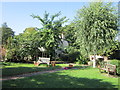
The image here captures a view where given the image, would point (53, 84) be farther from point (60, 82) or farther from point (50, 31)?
point (50, 31)

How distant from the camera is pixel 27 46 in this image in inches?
815

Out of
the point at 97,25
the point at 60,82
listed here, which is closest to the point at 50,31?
the point at 97,25

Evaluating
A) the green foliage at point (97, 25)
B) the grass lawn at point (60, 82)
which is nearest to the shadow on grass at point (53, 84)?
the grass lawn at point (60, 82)

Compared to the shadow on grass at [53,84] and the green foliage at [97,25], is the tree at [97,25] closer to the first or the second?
the green foliage at [97,25]

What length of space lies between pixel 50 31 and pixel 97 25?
11087 millimetres

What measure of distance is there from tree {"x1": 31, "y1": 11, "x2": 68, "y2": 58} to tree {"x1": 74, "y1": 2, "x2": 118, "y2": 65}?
928 cm

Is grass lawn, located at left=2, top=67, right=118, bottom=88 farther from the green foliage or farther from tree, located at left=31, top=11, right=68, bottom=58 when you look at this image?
tree, located at left=31, top=11, right=68, bottom=58

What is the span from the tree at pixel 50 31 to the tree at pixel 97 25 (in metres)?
9.28

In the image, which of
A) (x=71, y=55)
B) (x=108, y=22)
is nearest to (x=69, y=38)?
(x=71, y=55)

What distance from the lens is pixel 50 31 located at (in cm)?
2200

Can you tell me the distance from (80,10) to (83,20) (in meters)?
1.16

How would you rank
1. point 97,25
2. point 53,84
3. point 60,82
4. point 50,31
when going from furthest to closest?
point 50,31 → point 97,25 → point 60,82 → point 53,84

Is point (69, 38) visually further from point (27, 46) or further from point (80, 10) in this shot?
point (80, 10)

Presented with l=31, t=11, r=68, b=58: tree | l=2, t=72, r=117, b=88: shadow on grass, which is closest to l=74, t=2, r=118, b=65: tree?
l=2, t=72, r=117, b=88: shadow on grass
